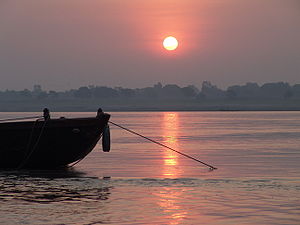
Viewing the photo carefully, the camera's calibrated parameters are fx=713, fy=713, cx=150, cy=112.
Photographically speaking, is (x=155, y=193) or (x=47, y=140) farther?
(x=47, y=140)

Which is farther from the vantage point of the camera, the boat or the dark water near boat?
the boat

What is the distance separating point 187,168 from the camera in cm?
2786

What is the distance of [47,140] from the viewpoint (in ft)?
88.6

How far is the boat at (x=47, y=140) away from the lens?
26688 millimetres

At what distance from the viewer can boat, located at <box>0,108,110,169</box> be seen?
1051 inches

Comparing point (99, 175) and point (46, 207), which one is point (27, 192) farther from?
point (99, 175)

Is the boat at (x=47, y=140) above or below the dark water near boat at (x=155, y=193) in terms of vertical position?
above

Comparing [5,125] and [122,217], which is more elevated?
[5,125]

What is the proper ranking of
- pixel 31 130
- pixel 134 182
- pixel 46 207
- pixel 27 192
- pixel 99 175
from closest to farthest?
pixel 46 207 < pixel 27 192 < pixel 134 182 < pixel 99 175 < pixel 31 130

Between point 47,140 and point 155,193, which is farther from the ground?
point 47,140

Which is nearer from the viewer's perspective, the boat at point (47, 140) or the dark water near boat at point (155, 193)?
the dark water near boat at point (155, 193)

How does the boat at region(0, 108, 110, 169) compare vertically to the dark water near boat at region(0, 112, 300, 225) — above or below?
above

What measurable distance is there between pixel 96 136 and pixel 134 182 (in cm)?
587

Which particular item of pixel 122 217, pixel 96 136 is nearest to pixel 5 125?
pixel 96 136
